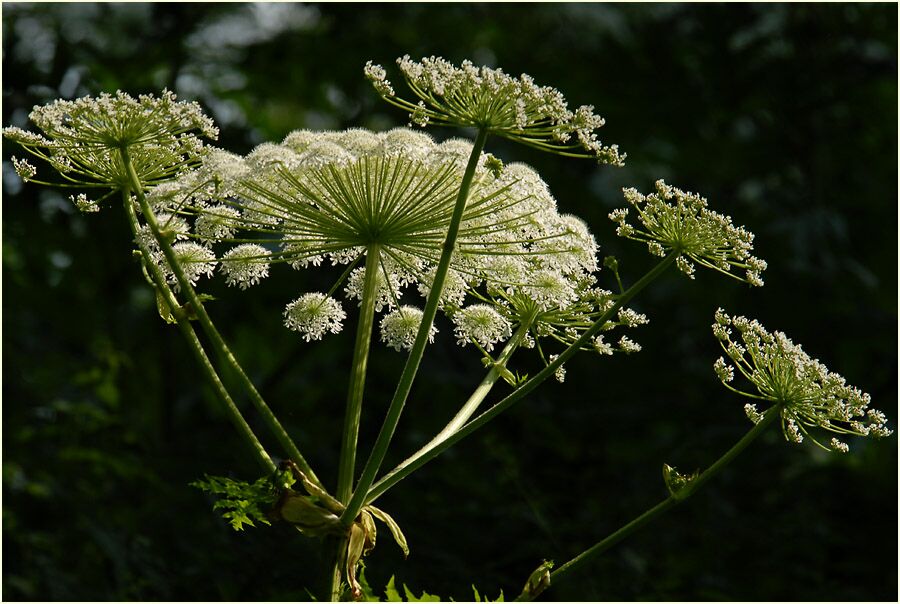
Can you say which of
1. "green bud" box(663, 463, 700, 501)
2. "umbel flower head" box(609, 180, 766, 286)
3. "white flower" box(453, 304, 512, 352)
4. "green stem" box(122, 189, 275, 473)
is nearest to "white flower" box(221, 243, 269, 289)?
"green stem" box(122, 189, 275, 473)

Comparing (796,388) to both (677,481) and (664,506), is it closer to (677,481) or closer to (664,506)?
(677,481)

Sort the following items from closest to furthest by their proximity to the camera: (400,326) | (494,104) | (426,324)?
1. (426,324)
2. (494,104)
3. (400,326)

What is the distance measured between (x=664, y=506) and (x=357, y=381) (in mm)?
793

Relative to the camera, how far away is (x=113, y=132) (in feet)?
7.90

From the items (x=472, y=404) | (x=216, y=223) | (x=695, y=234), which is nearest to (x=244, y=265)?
(x=216, y=223)

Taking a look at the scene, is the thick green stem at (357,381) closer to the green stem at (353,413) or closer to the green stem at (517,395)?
the green stem at (353,413)

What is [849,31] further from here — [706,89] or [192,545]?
[192,545]

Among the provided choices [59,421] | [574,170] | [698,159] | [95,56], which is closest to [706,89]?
[698,159]

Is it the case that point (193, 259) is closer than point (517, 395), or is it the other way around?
point (517, 395)

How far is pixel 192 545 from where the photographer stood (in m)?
5.57

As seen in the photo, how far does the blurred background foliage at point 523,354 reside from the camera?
595cm

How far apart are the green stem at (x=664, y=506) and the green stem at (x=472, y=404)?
1.31 feet

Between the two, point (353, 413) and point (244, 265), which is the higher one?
point (244, 265)

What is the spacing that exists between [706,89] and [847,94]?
4.49 ft
